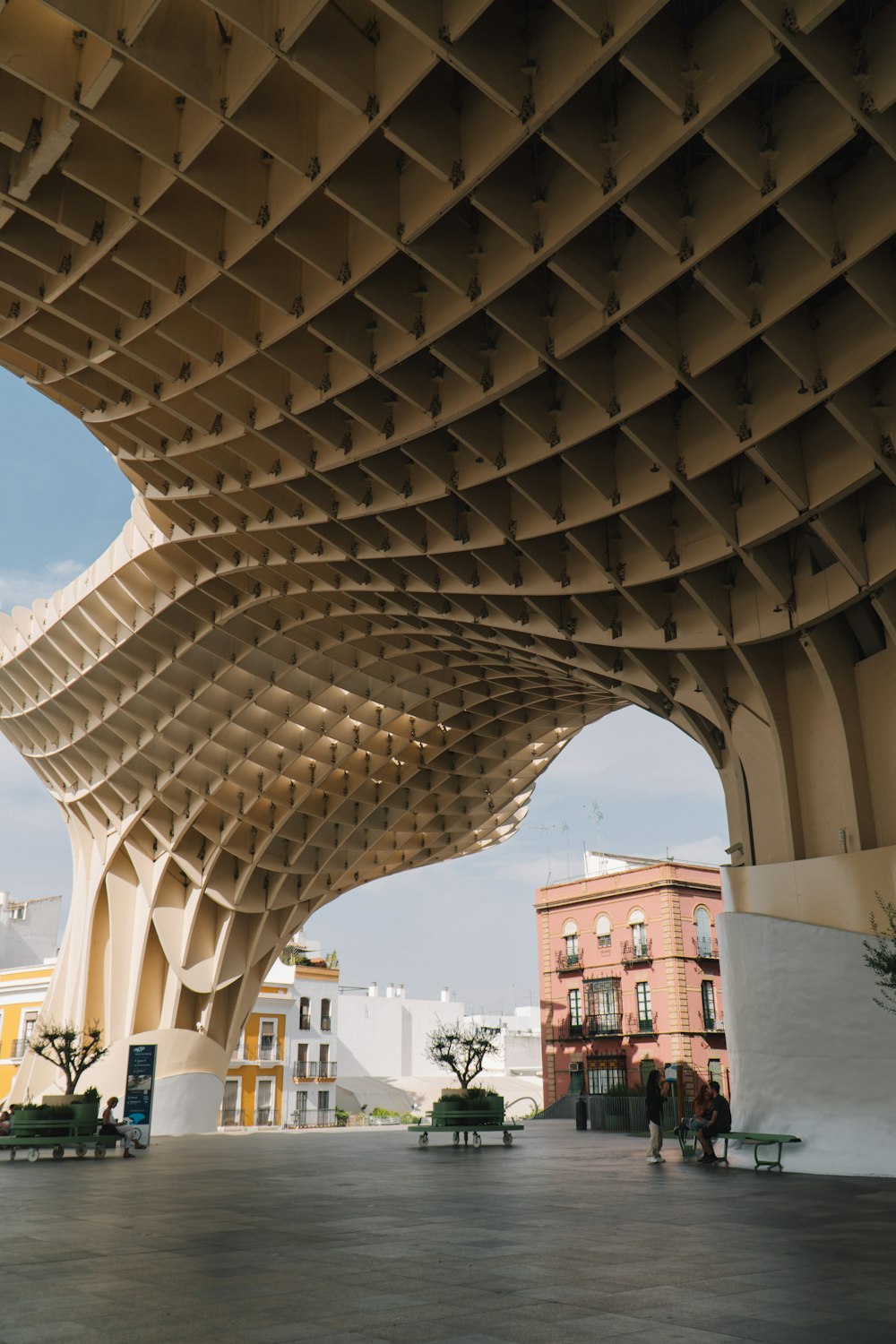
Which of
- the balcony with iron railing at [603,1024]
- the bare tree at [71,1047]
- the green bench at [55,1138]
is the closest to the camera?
the green bench at [55,1138]

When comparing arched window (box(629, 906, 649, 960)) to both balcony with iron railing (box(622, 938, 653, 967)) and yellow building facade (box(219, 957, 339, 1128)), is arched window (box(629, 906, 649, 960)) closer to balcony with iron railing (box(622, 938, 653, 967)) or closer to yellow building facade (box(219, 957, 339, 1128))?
balcony with iron railing (box(622, 938, 653, 967))

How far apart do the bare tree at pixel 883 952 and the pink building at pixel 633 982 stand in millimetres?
36796

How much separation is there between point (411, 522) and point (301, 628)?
8.57 m

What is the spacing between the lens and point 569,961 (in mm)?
63875

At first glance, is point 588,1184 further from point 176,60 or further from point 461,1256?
point 176,60

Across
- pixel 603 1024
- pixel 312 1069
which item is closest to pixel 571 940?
pixel 603 1024

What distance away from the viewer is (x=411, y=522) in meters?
23.2

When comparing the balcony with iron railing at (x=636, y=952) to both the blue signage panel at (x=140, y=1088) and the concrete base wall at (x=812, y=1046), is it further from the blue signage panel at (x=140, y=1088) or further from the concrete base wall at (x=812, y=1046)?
the concrete base wall at (x=812, y=1046)

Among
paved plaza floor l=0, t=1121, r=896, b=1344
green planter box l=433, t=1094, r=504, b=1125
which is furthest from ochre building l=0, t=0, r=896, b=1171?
green planter box l=433, t=1094, r=504, b=1125

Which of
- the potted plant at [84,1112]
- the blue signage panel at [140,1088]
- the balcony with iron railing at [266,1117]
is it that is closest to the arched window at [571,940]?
the balcony with iron railing at [266,1117]

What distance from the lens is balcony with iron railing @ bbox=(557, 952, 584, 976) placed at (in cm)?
6297

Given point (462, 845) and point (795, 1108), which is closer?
point (795, 1108)

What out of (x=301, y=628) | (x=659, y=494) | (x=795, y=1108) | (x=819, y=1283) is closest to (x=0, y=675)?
(x=301, y=628)

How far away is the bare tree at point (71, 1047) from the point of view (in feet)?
103
